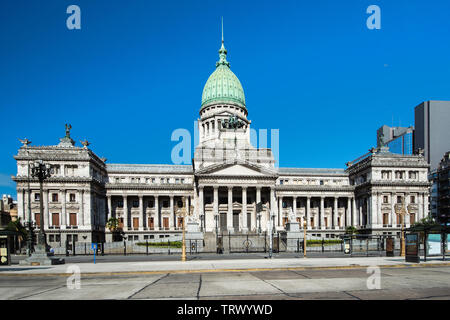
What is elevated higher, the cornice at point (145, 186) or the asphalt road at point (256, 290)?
the cornice at point (145, 186)

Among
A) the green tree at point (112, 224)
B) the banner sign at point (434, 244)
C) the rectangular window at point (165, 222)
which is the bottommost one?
the rectangular window at point (165, 222)

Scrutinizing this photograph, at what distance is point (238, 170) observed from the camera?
74.6m

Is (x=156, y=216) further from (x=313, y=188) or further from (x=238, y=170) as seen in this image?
(x=313, y=188)

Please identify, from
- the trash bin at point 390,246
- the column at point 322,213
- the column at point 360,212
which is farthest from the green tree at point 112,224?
the column at point 360,212

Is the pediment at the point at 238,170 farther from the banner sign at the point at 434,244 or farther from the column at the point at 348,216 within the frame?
the banner sign at the point at 434,244

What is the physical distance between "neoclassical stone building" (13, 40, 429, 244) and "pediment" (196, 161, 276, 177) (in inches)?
8.5

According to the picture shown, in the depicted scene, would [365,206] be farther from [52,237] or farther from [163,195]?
[52,237]

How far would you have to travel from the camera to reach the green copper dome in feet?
327

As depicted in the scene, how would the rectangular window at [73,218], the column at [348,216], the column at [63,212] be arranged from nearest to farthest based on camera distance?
1. the column at [63,212]
2. the rectangular window at [73,218]
3. the column at [348,216]

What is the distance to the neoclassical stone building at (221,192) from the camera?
2717 inches

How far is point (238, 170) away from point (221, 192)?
7.13 metres

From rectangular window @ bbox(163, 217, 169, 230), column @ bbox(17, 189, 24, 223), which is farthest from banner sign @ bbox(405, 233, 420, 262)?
column @ bbox(17, 189, 24, 223)

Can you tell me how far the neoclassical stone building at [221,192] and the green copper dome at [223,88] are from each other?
Answer: 8.77m

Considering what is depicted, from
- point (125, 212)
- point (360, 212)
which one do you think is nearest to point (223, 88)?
point (125, 212)
